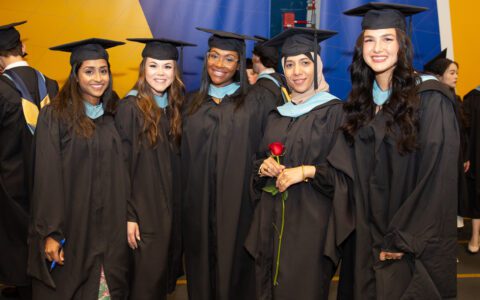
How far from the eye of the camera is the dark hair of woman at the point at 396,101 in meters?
2.53

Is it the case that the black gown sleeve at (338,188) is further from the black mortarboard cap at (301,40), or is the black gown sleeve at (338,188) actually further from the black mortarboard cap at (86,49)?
the black mortarboard cap at (86,49)

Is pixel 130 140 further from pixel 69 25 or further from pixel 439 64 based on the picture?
pixel 439 64

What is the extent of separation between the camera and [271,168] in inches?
113

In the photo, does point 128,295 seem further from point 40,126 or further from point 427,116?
point 427,116

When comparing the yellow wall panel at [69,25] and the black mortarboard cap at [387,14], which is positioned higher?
the yellow wall panel at [69,25]

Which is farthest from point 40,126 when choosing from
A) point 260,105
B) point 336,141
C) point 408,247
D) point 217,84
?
point 408,247

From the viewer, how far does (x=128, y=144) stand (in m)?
Answer: 3.21

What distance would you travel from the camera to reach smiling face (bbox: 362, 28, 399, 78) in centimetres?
261

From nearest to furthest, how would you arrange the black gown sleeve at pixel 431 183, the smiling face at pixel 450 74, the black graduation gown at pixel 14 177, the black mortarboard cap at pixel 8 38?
the black gown sleeve at pixel 431 183 → the black graduation gown at pixel 14 177 → the black mortarboard cap at pixel 8 38 → the smiling face at pixel 450 74

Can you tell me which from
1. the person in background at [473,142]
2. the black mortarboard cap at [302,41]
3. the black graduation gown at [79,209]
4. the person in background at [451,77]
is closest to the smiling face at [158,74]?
the black graduation gown at [79,209]

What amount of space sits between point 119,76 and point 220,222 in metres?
3.08

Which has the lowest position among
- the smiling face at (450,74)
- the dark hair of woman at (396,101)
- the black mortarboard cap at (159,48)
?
the dark hair of woman at (396,101)

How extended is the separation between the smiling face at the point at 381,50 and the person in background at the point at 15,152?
2702mm

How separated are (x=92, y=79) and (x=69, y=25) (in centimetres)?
299
